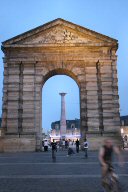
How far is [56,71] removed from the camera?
140ft

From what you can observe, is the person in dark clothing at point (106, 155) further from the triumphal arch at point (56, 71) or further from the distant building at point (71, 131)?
the distant building at point (71, 131)

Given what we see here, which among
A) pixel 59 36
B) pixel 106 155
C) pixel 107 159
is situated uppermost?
pixel 59 36

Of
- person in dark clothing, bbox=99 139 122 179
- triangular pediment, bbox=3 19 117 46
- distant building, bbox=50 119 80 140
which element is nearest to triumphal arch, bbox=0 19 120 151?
triangular pediment, bbox=3 19 117 46

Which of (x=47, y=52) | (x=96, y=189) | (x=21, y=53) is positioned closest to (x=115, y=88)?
(x=47, y=52)

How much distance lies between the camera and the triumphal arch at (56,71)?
131 feet

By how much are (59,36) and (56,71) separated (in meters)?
4.55

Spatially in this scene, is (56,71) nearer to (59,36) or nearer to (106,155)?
(59,36)

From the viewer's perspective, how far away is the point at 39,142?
40.2m

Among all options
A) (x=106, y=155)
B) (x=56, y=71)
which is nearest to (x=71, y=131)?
(x=56, y=71)

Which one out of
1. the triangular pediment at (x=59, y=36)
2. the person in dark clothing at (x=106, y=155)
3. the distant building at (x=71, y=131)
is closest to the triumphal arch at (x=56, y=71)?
the triangular pediment at (x=59, y=36)

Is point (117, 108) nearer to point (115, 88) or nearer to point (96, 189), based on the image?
point (115, 88)

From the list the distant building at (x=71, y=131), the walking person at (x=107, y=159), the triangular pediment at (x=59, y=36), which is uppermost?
the triangular pediment at (x=59, y=36)

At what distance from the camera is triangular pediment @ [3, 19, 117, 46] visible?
41.5 m

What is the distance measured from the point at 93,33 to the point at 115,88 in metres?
7.56
